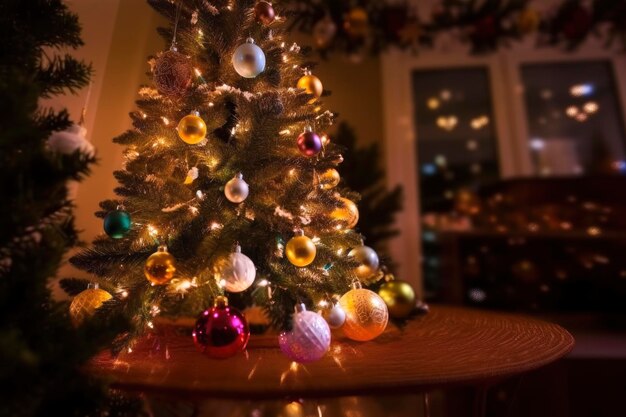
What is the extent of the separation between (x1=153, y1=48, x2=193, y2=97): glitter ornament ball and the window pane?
2149 mm

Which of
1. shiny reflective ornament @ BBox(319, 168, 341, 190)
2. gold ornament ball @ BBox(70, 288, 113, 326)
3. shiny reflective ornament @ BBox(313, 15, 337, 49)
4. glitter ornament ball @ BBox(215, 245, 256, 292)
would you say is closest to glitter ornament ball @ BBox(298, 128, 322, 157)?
shiny reflective ornament @ BBox(319, 168, 341, 190)

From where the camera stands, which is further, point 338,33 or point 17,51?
point 338,33

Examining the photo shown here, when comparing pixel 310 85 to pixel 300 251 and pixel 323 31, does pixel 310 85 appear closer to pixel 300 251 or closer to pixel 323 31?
pixel 300 251

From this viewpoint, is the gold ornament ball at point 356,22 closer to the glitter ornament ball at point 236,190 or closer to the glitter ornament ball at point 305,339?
the glitter ornament ball at point 236,190

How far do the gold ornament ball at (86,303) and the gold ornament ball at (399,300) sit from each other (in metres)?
0.63

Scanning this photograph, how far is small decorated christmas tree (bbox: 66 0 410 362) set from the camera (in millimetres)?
718

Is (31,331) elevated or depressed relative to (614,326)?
elevated

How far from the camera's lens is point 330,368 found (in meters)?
0.62

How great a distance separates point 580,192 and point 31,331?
6.43 ft

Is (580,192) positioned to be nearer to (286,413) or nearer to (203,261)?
(286,413)

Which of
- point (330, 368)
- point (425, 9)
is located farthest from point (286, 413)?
point (425, 9)

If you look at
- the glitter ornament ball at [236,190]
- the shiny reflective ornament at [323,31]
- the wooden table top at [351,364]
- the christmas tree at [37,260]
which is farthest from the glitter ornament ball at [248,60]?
the shiny reflective ornament at [323,31]

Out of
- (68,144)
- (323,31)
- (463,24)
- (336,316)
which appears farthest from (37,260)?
(463,24)

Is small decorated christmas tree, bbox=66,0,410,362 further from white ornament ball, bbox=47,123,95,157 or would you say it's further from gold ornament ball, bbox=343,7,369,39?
gold ornament ball, bbox=343,7,369,39
